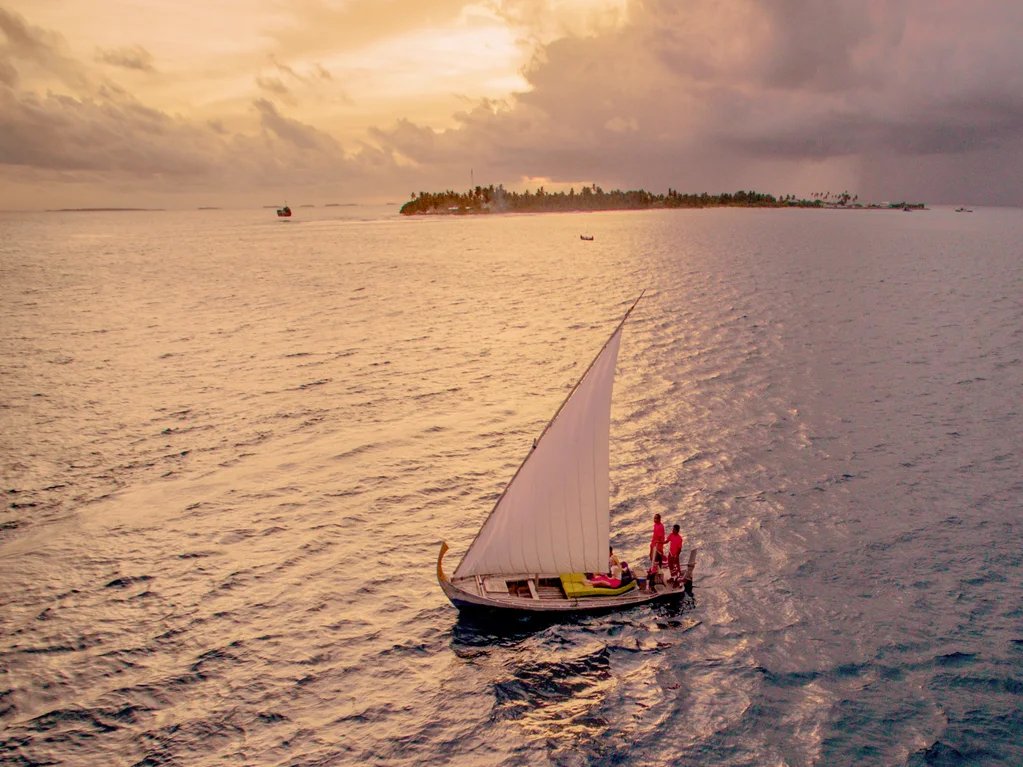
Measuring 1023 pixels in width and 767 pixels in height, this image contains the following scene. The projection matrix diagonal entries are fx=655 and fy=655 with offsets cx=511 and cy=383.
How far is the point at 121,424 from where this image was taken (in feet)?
173

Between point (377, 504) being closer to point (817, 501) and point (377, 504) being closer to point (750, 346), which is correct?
point (817, 501)

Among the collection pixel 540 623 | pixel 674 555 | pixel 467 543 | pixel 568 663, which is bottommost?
pixel 568 663

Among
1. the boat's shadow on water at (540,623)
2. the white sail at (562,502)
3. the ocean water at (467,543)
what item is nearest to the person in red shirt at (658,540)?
the white sail at (562,502)

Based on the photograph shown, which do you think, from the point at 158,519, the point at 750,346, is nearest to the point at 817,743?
the point at 158,519

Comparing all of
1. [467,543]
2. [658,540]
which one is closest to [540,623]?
[658,540]

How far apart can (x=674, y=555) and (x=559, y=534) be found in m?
5.28

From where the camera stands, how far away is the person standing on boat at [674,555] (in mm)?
28766

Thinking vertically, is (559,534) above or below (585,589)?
above

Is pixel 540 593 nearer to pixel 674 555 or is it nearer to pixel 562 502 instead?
pixel 562 502

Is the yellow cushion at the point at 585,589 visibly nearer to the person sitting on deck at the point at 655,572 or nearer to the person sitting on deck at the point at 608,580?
the person sitting on deck at the point at 608,580

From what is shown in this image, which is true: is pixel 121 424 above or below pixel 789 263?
below

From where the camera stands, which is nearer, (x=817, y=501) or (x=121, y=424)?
(x=817, y=501)

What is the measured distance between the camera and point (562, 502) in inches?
1094

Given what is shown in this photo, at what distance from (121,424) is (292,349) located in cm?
2707
